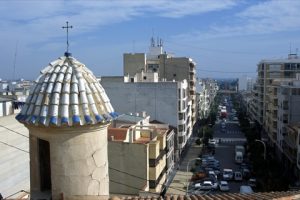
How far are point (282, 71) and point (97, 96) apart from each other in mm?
70067

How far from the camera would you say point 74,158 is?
8.06 m

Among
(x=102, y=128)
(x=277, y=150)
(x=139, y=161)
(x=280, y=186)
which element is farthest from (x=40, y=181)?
(x=277, y=150)

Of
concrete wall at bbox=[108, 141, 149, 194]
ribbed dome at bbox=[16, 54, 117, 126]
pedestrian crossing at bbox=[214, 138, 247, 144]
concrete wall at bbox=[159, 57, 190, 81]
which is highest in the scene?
concrete wall at bbox=[159, 57, 190, 81]

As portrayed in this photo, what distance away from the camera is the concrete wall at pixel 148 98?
4775 cm

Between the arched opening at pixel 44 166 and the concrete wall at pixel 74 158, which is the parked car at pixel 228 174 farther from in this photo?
the concrete wall at pixel 74 158

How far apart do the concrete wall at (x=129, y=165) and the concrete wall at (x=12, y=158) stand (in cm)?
860

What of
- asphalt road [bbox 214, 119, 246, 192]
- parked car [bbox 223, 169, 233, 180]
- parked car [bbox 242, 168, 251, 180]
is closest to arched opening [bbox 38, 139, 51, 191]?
asphalt road [bbox 214, 119, 246, 192]

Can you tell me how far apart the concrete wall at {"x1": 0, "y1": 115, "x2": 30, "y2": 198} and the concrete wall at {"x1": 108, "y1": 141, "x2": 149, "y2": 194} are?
28.2 ft

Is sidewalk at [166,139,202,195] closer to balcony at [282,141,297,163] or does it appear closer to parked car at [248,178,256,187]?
parked car at [248,178,256,187]

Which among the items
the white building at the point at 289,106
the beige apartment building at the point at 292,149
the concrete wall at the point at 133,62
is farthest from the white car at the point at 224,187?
the concrete wall at the point at 133,62

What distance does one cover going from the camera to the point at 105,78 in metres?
49.4

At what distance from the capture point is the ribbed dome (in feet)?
25.6

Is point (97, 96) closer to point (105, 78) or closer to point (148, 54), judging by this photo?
point (105, 78)

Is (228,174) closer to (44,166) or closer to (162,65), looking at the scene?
(162,65)
